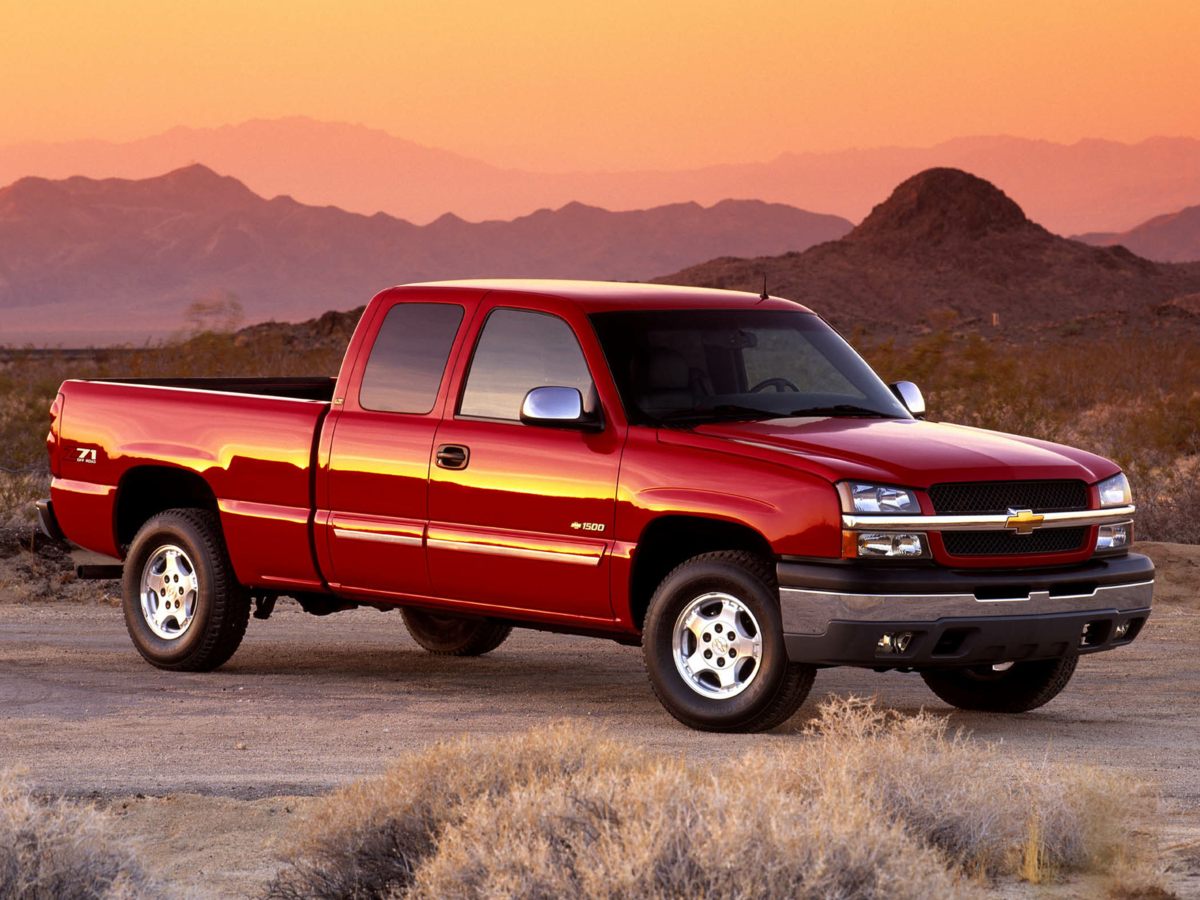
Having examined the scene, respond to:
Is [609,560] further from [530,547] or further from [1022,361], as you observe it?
[1022,361]

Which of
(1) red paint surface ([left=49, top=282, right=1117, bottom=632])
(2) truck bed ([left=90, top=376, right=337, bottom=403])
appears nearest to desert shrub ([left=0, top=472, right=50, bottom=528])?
(2) truck bed ([left=90, top=376, right=337, bottom=403])

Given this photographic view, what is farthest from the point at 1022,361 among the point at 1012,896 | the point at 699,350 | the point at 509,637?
the point at 1012,896

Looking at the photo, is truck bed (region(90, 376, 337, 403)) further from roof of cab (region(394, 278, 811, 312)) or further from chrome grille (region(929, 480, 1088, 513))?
chrome grille (region(929, 480, 1088, 513))

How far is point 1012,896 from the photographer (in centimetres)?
662

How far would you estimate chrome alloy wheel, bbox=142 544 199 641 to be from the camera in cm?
1213

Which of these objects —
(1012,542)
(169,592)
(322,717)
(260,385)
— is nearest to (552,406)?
(322,717)

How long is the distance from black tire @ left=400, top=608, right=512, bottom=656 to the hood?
138 inches

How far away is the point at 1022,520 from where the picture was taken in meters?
9.62

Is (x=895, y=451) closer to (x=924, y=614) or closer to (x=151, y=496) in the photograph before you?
(x=924, y=614)

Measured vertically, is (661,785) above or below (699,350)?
below

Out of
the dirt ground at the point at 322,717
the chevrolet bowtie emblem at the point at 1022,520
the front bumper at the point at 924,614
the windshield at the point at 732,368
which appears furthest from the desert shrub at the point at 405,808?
the windshield at the point at 732,368

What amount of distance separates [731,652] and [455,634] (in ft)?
12.0

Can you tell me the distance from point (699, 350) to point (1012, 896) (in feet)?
14.7

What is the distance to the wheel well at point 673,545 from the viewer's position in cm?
989
